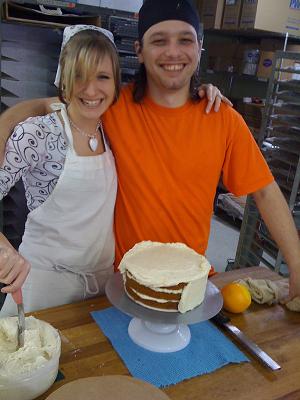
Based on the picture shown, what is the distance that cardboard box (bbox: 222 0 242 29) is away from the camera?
3.81 m

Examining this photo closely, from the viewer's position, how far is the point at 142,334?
1.09 metres

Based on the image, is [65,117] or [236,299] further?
[65,117]

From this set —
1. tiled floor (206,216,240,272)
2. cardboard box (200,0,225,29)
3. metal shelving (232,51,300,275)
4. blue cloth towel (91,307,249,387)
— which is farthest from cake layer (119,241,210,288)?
cardboard box (200,0,225,29)

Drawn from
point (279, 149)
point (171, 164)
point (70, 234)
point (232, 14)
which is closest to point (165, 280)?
point (70, 234)

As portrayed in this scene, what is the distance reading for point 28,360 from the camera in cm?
86

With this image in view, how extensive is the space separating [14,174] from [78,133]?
27 centimetres

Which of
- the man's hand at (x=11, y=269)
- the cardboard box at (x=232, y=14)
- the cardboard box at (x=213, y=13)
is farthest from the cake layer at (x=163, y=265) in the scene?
the cardboard box at (x=213, y=13)

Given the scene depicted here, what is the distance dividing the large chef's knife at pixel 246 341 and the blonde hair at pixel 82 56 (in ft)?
2.77

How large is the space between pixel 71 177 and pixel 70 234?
198 millimetres

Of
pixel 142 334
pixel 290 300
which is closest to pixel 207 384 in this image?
pixel 142 334

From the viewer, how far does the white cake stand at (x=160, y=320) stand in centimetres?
101

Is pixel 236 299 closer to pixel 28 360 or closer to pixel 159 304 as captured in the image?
pixel 159 304

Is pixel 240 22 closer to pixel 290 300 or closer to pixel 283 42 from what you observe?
pixel 283 42

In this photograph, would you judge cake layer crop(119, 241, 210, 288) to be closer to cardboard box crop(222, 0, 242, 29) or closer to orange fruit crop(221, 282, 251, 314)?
orange fruit crop(221, 282, 251, 314)
